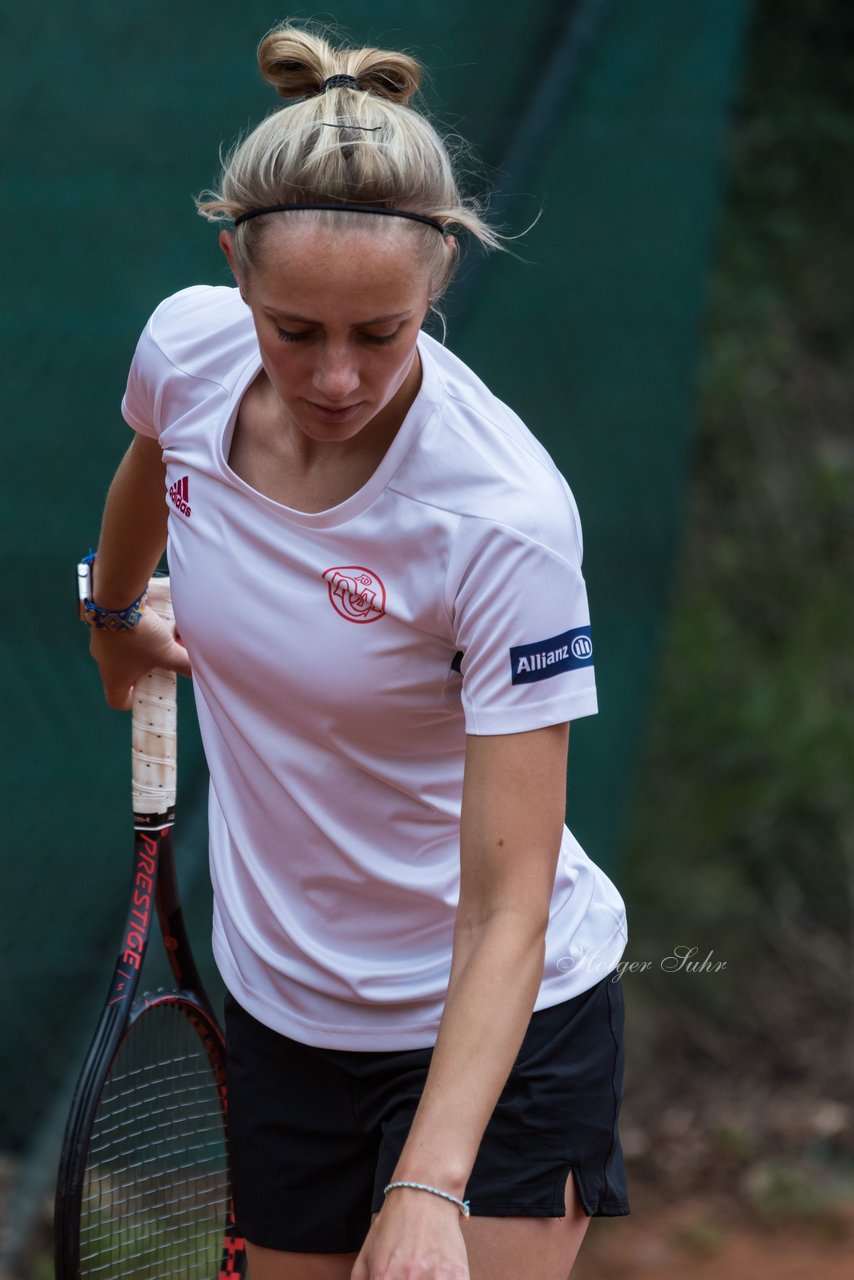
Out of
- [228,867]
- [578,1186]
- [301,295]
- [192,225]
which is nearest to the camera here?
[301,295]

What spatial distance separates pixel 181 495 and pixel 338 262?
16.0 inches

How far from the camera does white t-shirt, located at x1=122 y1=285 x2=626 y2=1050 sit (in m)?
1.58

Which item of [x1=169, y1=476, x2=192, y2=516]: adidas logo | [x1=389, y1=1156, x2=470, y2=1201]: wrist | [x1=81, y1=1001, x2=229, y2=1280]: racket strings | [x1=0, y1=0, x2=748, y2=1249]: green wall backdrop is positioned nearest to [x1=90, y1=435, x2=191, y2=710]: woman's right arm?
[x1=169, y1=476, x2=192, y2=516]: adidas logo

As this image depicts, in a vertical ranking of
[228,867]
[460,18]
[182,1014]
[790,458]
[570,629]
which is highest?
[460,18]

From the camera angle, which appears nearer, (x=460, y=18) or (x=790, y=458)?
(x=460, y=18)

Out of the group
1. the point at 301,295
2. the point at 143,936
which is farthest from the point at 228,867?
the point at 301,295

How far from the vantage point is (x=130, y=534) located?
209cm

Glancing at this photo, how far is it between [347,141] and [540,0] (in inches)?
86.7

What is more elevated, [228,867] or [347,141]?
[347,141]

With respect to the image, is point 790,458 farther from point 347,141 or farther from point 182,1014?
point 347,141

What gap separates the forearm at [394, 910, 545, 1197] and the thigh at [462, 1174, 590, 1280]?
0.26m

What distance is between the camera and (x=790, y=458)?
530 centimetres

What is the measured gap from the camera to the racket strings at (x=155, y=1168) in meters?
2.15

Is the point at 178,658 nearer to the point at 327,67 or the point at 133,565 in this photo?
the point at 133,565
